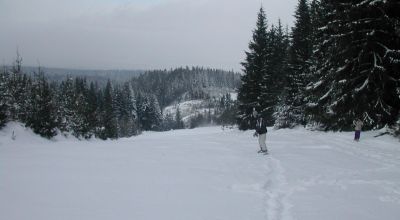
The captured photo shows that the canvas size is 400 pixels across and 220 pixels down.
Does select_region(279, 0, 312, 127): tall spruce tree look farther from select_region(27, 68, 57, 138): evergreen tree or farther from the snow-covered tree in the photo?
select_region(27, 68, 57, 138): evergreen tree

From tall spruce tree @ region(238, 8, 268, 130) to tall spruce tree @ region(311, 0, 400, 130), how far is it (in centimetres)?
2272

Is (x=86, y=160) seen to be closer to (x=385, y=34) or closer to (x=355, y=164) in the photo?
(x=355, y=164)

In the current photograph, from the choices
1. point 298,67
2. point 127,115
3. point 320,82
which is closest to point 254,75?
point 298,67

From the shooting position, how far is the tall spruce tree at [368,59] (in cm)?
1967

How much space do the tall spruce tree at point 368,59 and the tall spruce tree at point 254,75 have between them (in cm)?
2272

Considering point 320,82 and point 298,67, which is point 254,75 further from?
point 320,82

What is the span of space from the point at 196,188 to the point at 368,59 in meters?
15.8

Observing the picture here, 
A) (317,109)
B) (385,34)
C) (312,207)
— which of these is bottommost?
(312,207)

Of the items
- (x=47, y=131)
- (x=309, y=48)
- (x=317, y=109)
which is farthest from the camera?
(x=309, y=48)

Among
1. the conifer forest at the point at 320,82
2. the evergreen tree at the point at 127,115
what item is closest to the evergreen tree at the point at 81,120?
the conifer forest at the point at 320,82

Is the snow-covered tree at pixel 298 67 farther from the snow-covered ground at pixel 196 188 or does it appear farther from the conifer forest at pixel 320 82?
the snow-covered ground at pixel 196 188

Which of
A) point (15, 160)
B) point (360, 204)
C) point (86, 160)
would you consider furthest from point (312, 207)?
point (15, 160)

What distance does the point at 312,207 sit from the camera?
739 cm

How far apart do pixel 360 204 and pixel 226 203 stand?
8.95ft
